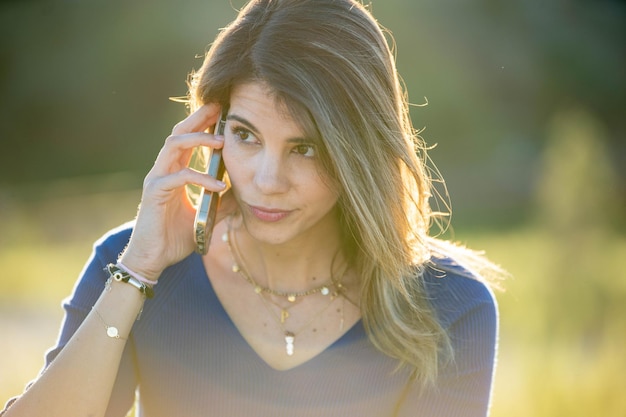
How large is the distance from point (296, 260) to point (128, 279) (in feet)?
2.17

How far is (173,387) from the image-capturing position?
8.62ft

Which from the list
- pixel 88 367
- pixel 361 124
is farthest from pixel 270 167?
pixel 88 367

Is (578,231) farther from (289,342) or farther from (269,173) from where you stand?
(269,173)

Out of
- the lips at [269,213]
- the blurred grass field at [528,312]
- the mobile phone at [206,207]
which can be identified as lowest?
the blurred grass field at [528,312]

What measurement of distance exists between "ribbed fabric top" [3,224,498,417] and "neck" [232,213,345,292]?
0.25 meters

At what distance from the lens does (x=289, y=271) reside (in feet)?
9.37

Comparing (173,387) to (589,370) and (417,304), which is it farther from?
(589,370)

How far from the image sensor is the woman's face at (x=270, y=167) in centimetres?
237

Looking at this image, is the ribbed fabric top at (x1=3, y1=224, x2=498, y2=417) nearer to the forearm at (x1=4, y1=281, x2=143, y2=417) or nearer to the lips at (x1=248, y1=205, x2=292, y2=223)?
the forearm at (x1=4, y1=281, x2=143, y2=417)

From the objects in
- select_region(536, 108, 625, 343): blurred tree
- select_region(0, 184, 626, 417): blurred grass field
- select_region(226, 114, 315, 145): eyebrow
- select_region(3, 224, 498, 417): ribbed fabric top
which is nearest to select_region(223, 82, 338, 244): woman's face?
select_region(226, 114, 315, 145): eyebrow

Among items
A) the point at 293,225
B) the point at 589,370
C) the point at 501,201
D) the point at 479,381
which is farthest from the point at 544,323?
the point at 501,201

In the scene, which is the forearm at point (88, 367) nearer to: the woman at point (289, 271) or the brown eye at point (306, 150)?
the woman at point (289, 271)

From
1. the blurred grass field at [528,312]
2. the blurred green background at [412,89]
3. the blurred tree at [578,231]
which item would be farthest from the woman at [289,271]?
the blurred green background at [412,89]

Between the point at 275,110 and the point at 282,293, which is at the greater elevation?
the point at 275,110
